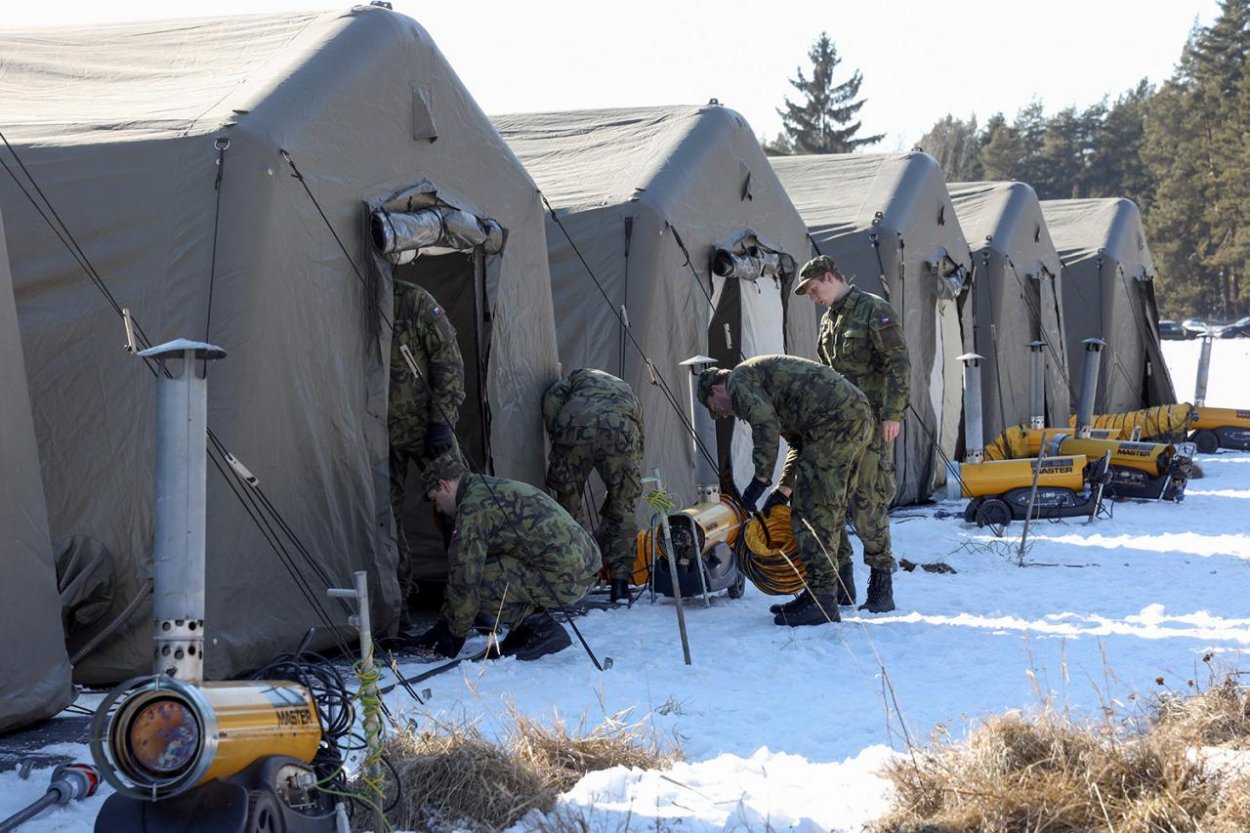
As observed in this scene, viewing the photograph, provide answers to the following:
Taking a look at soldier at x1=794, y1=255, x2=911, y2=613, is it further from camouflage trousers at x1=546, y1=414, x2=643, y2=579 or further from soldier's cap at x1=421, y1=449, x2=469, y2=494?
soldier's cap at x1=421, y1=449, x2=469, y2=494

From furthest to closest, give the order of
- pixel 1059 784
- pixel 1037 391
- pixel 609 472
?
pixel 1037 391 < pixel 609 472 < pixel 1059 784

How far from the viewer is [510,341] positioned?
803cm

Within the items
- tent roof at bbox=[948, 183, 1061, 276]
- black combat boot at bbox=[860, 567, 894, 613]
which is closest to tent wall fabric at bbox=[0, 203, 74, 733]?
black combat boot at bbox=[860, 567, 894, 613]

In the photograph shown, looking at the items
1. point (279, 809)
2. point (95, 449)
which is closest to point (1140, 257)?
point (95, 449)

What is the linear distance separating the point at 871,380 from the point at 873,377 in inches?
0.9

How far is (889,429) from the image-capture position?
26.5ft

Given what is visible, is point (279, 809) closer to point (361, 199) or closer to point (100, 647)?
point (100, 647)

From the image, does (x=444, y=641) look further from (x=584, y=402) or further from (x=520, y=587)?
(x=584, y=402)

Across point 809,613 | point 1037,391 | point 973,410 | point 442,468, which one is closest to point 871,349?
point 809,613

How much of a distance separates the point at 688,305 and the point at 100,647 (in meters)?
5.05

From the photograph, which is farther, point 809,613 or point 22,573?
point 809,613

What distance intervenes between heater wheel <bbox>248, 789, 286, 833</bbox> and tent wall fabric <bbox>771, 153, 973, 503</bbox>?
403 inches

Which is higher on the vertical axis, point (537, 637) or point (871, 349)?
point (871, 349)

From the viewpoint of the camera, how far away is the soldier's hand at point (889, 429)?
8.05 m
